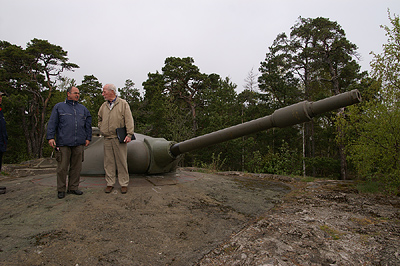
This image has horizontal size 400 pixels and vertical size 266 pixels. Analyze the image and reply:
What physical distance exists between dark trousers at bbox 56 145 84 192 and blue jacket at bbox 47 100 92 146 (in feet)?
0.40

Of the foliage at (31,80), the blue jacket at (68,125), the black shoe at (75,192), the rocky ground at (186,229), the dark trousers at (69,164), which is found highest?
the foliage at (31,80)

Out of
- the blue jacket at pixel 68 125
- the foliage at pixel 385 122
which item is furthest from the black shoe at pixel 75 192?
the foliage at pixel 385 122

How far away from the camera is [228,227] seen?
2.79m

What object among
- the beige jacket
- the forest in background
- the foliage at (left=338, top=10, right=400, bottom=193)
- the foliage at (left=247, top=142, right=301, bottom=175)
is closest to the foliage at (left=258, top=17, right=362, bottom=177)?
the forest in background

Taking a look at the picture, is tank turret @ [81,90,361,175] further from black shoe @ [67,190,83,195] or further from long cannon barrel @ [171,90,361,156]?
black shoe @ [67,190,83,195]

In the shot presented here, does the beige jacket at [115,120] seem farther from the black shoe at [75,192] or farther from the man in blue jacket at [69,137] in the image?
the black shoe at [75,192]

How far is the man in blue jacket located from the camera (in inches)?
140

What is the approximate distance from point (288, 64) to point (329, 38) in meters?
3.73

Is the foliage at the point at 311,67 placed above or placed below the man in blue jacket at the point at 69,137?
above

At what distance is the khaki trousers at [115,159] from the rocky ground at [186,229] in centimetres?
24

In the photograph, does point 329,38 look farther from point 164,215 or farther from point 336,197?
point 164,215

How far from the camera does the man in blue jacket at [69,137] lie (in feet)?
11.7

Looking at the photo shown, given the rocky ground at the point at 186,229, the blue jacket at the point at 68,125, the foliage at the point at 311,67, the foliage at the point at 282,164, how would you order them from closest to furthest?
the rocky ground at the point at 186,229 → the blue jacket at the point at 68,125 → the foliage at the point at 282,164 → the foliage at the point at 311,67

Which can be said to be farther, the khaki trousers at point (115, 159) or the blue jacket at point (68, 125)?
the khaki trousers at point (115, 159)
